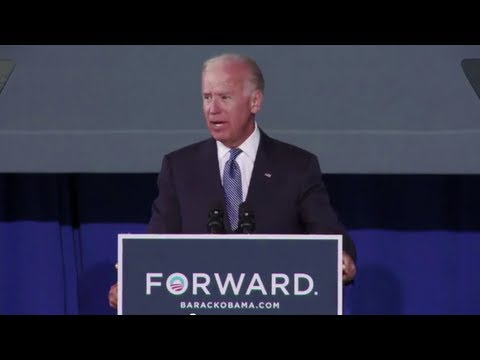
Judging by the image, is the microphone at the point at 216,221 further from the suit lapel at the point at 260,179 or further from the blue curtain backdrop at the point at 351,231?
the blue curtain backdrop at the point at 351,231

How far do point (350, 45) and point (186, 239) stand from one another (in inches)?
88.3

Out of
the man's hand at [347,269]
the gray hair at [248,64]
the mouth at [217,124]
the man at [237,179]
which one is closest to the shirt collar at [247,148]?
the man at [237,179]

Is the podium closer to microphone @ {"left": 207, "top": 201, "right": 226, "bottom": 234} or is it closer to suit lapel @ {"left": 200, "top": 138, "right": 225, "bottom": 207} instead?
microphone @ {"left": 207, "top": 201, "right": 226, "bottom": 234}

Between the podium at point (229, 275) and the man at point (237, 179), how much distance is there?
707 mm

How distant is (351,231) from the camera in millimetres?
5672

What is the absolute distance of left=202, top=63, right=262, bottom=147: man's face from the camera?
4.77 meters

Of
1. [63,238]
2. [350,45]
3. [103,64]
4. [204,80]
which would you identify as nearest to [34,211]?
[63,238]

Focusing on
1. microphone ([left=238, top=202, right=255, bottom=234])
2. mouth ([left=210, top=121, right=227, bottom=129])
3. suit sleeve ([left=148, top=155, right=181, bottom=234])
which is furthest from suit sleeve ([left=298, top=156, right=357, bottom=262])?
microphone ([left=238, top=202, right=255, bottom=234])

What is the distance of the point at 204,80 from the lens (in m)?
4.80

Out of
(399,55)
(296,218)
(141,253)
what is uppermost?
(399,55)

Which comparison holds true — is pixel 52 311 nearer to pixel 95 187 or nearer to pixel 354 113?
→ pixel 95 187

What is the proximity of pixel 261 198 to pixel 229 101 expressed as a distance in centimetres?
41

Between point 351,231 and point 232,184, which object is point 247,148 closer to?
point 232,184

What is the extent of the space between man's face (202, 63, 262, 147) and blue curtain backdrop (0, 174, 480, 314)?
932 millimetres
